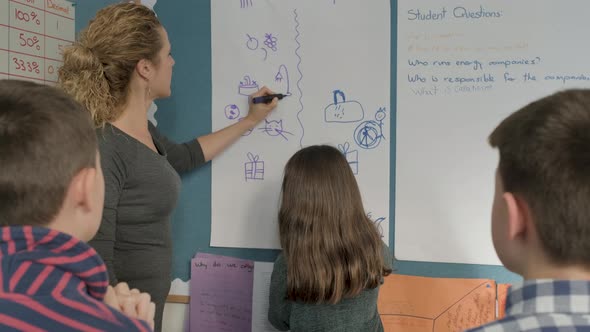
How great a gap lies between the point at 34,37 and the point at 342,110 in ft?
3.52

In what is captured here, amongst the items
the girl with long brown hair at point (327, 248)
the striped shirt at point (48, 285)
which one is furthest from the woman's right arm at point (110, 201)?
the striped shirt at point (48, 285)

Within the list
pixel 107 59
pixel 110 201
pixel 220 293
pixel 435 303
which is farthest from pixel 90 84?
pixel 435 303

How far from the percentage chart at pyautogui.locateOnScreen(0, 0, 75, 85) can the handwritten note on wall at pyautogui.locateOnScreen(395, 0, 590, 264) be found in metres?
1.21

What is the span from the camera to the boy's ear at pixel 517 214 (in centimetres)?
79

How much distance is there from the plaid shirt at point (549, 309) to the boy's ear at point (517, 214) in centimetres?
8

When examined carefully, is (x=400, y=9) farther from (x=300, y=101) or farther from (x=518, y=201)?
(x=518, y=201)

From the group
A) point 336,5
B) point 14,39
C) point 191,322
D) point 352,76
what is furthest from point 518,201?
point 14,39

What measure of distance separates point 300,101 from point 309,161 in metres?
0.37

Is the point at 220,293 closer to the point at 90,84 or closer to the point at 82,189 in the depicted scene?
the point at 90,84

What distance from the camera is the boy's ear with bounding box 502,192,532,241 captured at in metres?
0.79

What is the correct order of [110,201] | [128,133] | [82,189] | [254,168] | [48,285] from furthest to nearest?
[254,168] < [128,133] < [110,201] < [82,189] < [48,285]

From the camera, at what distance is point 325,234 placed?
4.80 feet

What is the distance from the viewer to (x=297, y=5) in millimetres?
1819

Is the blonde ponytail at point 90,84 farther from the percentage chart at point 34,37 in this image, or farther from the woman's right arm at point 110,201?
the percentage chart at point 34,37
